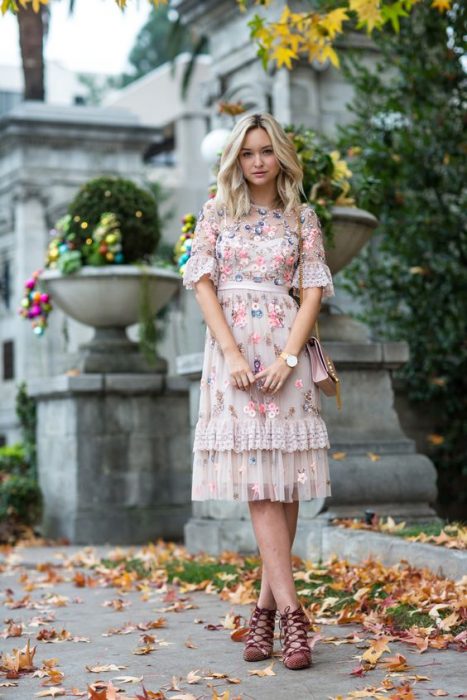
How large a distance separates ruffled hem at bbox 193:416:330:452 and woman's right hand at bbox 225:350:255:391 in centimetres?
15

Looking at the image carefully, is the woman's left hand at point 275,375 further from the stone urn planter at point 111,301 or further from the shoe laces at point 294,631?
the stone urn planter at point 111,301

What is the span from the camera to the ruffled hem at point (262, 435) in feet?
15.0

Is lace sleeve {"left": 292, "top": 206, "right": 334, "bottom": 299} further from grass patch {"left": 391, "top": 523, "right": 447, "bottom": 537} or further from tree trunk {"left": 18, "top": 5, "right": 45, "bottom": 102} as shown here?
tree trunk {"left": 18, "top": 5, "right": 45, "bottom": 102}

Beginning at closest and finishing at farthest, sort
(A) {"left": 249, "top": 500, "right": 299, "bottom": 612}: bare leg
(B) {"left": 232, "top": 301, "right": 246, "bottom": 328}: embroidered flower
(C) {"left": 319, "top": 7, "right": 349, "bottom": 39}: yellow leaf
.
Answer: (A) {"left": 249, "top": 500, "right": 299, "bottom": 612}: bare leg → (B) {"left": 232, "top": 301, "right": 246, "bottom": 328}: embroidered flower → (C) {"left": 319, "top": 7, "right": 349, "bottom": 39}: yellow leaf

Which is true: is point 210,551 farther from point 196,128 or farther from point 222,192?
point 196,128

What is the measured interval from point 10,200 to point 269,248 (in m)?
17.8

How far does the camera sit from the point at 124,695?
4.05 metres

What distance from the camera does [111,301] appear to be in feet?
33.6

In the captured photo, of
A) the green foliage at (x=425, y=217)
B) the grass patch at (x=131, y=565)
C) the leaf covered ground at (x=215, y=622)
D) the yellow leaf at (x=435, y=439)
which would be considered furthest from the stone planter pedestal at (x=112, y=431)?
the yellow leaf at (x=435, y=439)

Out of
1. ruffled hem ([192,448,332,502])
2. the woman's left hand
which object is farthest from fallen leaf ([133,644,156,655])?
the woman's left hand

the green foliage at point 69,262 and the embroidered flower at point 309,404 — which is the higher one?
the green foliage at point 69,262

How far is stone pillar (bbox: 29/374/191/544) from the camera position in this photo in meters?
9.88

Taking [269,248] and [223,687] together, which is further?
[269,248]

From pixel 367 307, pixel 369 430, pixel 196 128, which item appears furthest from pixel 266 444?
pixel 196 128
